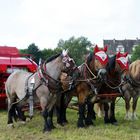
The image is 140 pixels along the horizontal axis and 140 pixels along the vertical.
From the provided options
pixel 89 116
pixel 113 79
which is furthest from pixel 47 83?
pixel 113 79

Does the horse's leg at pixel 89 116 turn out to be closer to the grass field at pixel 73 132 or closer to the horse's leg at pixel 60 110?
the grass field at pixel 73 132

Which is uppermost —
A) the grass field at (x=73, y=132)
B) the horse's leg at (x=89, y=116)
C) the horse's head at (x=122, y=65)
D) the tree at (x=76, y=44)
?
the tree at (x=76, y=44)

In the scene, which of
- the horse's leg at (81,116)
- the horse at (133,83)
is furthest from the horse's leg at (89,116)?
the horse at (133,83)

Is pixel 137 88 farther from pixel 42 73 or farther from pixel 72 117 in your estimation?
pixel 42 73

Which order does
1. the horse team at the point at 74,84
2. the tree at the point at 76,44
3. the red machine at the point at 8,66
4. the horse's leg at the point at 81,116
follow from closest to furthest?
1. the horse team at the point at 74,84
2. the horse's leg at the point at 81,116
3. the red machine at the point at 8,66
4. the tree at the point at 76,44

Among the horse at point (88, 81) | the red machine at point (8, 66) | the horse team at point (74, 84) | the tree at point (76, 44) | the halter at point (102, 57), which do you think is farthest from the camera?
the tree at point (76, 44)

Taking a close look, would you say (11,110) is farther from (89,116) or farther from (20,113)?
(89,116)

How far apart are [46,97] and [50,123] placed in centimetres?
65

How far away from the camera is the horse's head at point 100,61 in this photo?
27.4ft

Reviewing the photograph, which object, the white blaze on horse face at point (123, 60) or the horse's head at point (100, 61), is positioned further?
the white blaze on horse face at point (123, 60)

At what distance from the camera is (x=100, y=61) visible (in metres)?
8.44

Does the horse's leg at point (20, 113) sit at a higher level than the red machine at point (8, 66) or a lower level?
lower

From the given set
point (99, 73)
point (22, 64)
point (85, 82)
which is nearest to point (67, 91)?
point (85, 82)

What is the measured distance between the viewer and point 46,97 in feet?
27.0
